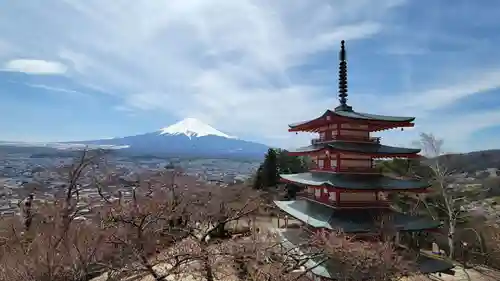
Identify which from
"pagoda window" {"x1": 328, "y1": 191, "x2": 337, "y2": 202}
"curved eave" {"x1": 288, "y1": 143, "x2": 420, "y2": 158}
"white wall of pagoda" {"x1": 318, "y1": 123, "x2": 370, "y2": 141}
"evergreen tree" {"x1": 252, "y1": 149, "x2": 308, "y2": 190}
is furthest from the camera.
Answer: "evergreen tree" {"x1": 252, "y1": 149, "x2": 308, "y2": 190}

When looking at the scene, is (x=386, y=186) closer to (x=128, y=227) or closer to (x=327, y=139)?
(x=327, y=139)

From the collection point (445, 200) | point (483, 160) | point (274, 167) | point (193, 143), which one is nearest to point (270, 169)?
point (274, 167)

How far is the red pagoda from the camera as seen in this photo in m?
11.5

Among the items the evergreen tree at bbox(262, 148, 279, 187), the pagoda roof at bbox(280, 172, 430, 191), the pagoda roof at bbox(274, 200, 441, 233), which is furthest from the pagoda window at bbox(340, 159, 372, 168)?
the evergreen tree at bbox(262, 148, 279, 187)

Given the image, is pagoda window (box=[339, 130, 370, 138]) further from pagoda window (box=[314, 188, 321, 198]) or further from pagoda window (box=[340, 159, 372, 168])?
pagoda window (box=[314, 188, 321, 198])

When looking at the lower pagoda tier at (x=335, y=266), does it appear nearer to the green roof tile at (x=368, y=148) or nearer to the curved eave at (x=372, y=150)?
the curved eave at (x=372, y=150)

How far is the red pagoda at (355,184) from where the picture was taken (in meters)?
11.5

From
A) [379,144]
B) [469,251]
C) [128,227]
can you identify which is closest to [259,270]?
[128,227]

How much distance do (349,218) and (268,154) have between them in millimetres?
25260

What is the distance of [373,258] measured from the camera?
9.32 m

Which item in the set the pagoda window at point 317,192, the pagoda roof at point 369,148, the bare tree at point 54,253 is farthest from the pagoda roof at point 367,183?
the bare tree at point 54,253

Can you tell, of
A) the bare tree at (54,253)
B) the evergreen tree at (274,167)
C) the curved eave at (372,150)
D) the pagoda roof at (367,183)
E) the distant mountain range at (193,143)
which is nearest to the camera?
the bare tree at (54,253)

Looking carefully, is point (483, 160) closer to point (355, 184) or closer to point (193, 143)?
point (355, 184)

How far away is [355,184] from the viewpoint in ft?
39.1
